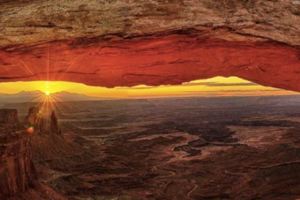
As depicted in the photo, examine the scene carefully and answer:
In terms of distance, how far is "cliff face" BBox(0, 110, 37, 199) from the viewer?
18.2 meters

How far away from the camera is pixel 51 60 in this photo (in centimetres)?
949

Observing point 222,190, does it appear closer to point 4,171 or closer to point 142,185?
point 142,185

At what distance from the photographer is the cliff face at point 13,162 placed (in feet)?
59.6

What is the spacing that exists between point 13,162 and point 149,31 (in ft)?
45.1

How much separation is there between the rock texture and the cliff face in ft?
31.3

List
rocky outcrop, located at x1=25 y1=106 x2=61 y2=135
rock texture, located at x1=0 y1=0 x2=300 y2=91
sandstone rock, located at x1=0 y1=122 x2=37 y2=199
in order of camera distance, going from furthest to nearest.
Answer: rocky outcrop, located at x1=25 y1=106 x2=61 y2=135 < sandstone rock, located at x1=0 y1=122 x2=37 y2=199 < rock texture, located at x1=0 y1=0 x2=300 y2=91

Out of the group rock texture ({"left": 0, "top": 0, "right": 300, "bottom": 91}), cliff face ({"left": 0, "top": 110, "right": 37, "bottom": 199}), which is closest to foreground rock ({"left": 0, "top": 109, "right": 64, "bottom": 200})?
cliff face ({"left": 0, "top": 110, "right": 37, "bottom": 199})

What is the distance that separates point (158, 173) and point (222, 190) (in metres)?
12.2


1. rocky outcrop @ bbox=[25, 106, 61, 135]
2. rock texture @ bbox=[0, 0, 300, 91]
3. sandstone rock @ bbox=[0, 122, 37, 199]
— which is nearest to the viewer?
rock texture @ bbox=[0, 0, 300, 91]

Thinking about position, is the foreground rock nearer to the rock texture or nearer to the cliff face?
the cliff face

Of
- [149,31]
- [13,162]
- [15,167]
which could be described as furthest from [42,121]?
[149,31]

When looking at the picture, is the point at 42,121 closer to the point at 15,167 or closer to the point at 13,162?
the point at 15,167

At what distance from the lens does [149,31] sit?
7664mm

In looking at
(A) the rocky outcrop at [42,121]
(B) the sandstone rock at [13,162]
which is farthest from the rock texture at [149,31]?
(A) the rocky outcrop at [42,121]
